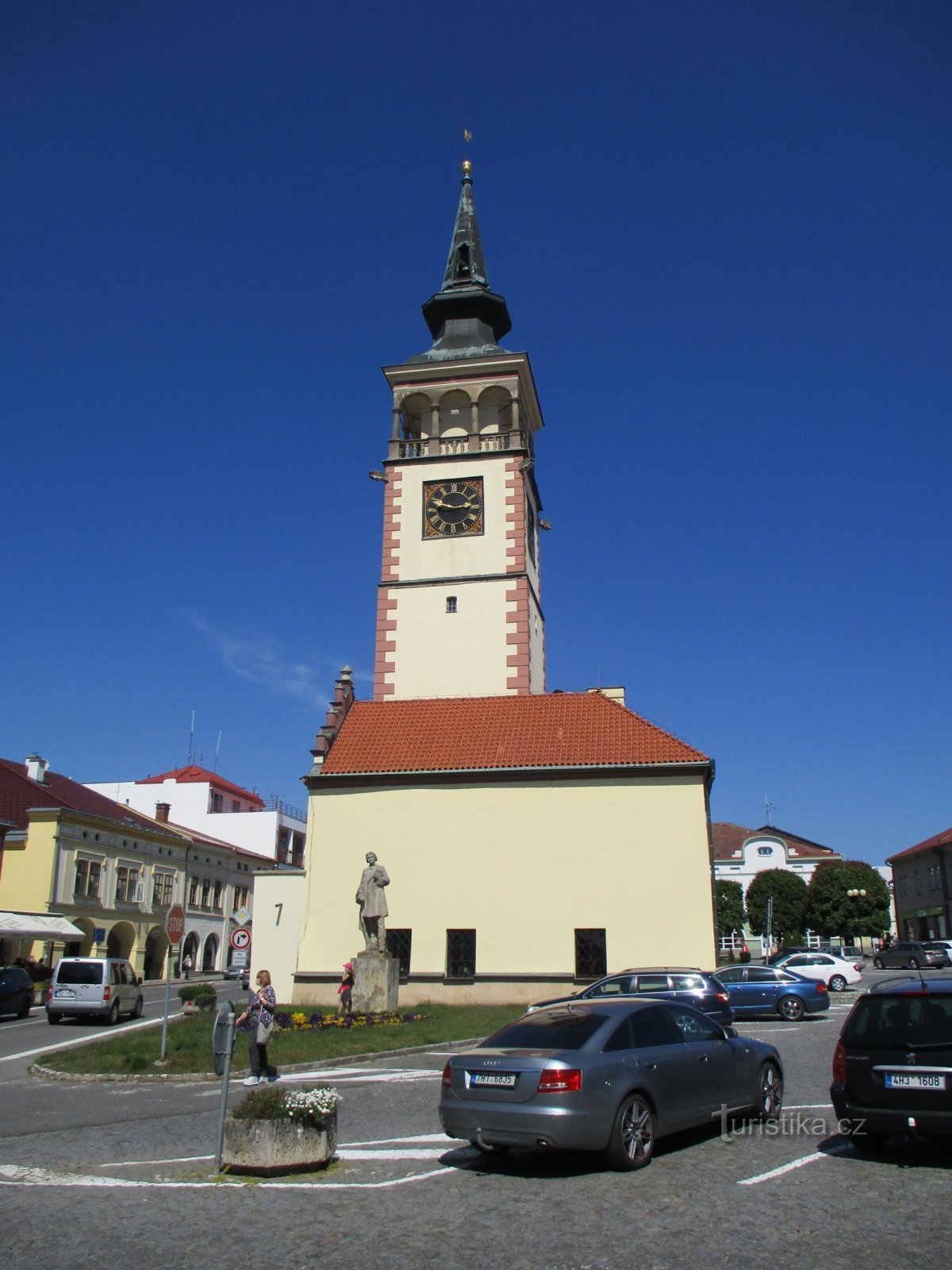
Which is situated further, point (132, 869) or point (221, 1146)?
point (132, 869)

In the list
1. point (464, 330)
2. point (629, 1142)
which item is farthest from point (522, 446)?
point (629, 1142)

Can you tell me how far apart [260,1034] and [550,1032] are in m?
7.06

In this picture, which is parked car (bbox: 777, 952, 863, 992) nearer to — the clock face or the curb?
the clock face

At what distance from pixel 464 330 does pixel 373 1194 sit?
118 ft

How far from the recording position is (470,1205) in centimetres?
740

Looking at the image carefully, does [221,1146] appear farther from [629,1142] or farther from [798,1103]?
[798,1103]

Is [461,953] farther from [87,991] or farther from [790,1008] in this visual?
[87,991]

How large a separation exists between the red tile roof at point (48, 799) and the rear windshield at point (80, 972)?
20.1 meters

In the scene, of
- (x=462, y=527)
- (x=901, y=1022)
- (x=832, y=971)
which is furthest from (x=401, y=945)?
(x=901, y=1022)

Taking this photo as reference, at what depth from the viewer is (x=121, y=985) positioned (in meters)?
28.8

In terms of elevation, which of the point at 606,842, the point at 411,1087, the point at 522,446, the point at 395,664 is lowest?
the point at 411,1087

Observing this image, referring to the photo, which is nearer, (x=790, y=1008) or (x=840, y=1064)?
(x=840, y=1064)

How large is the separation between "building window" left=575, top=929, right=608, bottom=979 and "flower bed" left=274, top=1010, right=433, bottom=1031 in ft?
14.8
